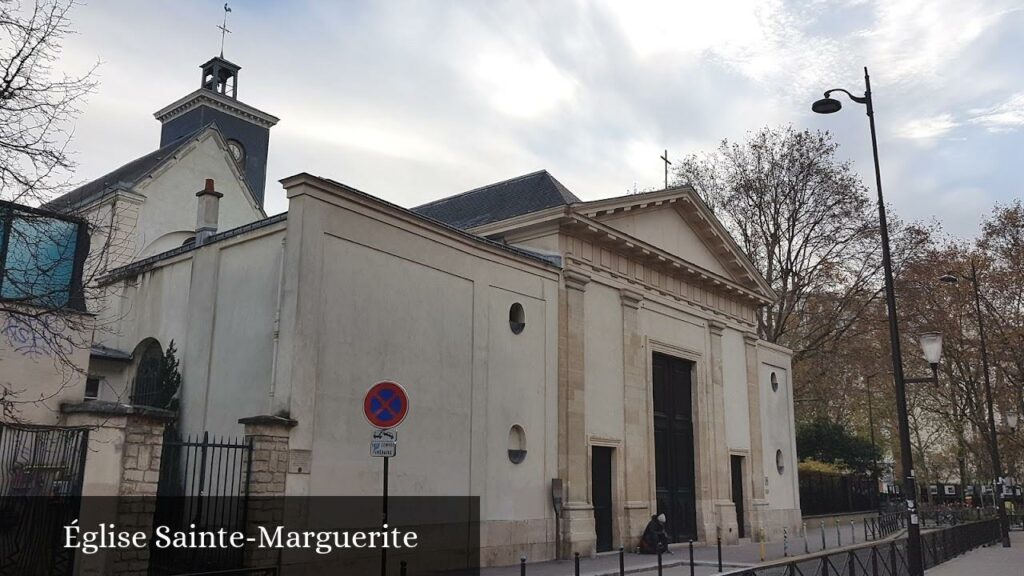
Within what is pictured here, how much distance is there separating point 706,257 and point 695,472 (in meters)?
6.82

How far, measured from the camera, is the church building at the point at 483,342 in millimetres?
14359

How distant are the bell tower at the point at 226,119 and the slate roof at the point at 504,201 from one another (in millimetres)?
13644

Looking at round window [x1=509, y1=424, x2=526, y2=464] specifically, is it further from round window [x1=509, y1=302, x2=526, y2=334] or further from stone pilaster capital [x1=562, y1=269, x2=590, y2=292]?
stone pilaster capital [x1=562, y1=269, x2=590, y2=292]

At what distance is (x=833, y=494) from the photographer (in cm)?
3709

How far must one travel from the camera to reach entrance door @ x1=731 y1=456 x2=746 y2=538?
85.3ft

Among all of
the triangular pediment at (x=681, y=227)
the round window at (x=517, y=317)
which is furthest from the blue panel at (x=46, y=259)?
the triangular pediment at (x=681, y=227)

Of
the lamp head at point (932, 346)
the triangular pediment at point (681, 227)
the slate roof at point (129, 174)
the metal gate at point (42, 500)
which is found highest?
the slate roof at point (129, 174)

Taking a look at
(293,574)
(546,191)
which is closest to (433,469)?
(293,574)

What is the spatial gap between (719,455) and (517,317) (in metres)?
9.54

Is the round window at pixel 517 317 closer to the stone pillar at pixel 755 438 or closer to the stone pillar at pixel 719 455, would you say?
the stone pillar at pixel 719 455

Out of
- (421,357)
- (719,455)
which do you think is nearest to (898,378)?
(421,357)

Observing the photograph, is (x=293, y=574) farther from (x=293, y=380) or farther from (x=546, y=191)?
(x=546, y=191)

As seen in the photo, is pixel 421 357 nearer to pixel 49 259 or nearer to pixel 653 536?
pixel 49 259

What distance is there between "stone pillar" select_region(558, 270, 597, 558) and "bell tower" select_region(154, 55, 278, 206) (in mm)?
19469
